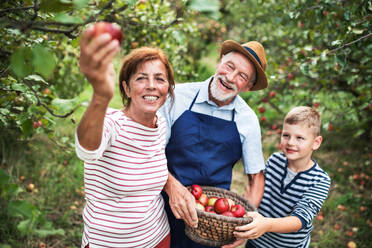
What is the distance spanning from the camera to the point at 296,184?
1854mm

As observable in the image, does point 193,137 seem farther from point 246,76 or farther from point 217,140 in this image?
point 246,76

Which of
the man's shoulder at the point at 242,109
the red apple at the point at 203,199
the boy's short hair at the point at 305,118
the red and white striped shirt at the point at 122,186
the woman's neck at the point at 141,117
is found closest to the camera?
the red and white striped shirt at the point at 122,186

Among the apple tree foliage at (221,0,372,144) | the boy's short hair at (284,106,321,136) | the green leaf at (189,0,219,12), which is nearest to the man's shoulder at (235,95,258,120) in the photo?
the boy's short hair at (284,106,321,136)

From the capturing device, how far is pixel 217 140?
1910mm

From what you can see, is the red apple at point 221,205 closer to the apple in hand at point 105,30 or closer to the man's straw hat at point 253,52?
the man's straw hat at point 253,52

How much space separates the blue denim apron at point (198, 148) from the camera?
1.90 m

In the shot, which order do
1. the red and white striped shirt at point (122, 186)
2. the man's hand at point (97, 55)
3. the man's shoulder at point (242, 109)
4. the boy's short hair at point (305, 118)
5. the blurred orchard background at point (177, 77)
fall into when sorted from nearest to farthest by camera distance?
the man's hand at point (97, 55), the red and white striped shirt at point (122, 186), the blurred orchard background at point (177, 77), the boy's short hair at point (305, 118), the man's shoulder at point (242, 109)

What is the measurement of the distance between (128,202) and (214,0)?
106cm

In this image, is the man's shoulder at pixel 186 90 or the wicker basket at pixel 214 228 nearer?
the wicker basket at pixel 214 228

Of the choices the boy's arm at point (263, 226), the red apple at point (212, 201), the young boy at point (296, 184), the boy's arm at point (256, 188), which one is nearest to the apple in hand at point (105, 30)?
the boy's arm at point (263, 226)

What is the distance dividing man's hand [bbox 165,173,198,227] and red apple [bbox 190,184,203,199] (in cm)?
11

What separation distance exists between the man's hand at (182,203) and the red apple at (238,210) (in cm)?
25

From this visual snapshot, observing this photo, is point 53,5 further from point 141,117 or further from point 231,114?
point 231,114

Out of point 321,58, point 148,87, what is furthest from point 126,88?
point 321,58
